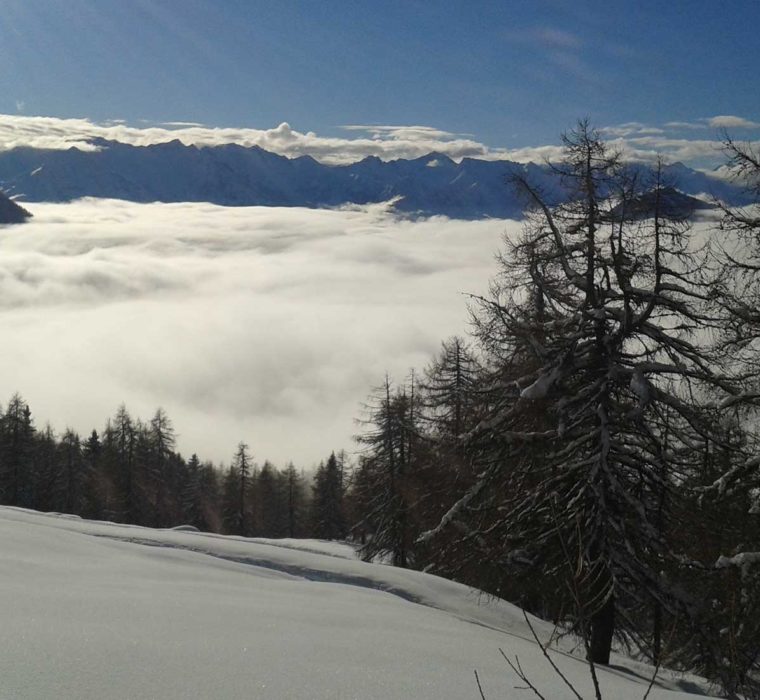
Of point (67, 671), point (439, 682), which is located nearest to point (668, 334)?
point (439, 682)

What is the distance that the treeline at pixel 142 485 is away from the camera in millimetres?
42188

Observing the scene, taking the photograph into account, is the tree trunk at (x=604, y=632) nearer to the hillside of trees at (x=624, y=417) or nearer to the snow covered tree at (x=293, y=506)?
the hillside of trees at (x=624, y=417)

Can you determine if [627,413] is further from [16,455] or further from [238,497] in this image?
[238,497]

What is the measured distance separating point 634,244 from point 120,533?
10.1m

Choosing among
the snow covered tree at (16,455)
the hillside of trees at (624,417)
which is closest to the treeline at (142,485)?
the snow covered tree at (16,455)

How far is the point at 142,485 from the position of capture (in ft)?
151

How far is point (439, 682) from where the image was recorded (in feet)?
13.3

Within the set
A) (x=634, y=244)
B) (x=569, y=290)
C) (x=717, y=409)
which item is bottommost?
(x=717, y=409)

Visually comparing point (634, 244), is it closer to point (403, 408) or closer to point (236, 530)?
point (403, 408)

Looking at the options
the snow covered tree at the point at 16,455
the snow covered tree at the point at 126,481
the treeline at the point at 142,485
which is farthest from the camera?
the snow covered tree at the point at 126,481

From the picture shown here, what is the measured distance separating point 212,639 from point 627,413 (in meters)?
7.56

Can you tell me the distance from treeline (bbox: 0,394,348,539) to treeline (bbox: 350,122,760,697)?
1528 inches

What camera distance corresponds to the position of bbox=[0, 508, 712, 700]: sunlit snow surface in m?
Result: 3.43

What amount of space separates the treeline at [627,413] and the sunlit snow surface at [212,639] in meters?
2.96
